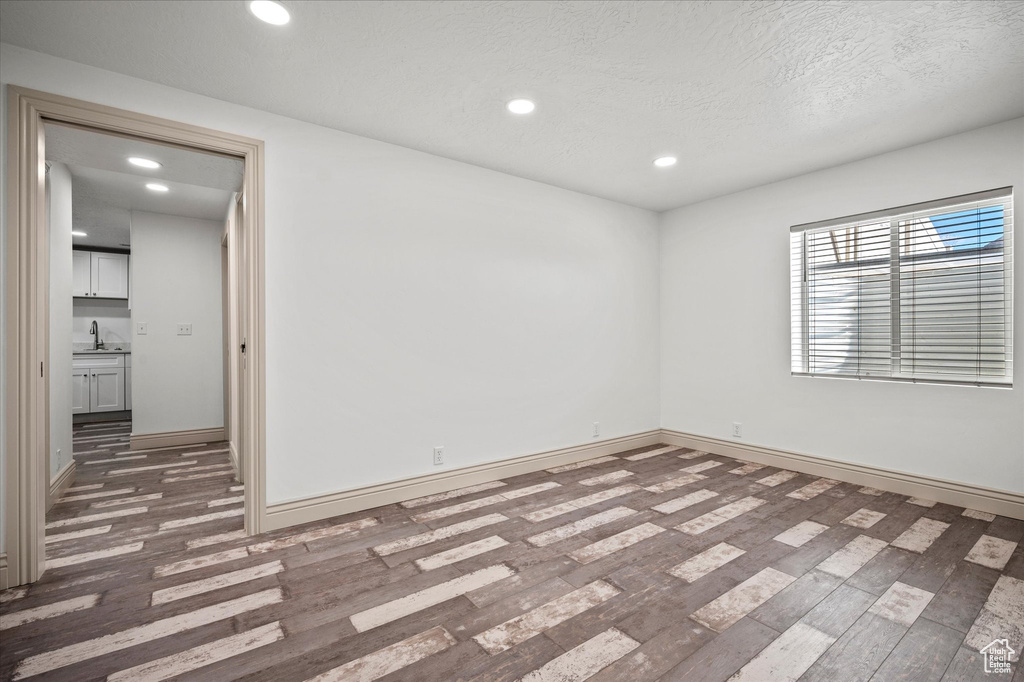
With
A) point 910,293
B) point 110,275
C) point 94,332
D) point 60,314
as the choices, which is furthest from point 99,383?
point 910,293

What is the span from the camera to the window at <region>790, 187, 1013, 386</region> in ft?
10.3

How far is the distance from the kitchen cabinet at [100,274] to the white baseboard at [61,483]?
13.7 ft

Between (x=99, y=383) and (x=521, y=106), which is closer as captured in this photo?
(x=521, y=106)

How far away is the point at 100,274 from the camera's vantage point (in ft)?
22.7

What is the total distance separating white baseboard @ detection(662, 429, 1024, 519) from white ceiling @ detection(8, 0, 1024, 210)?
2.40 m

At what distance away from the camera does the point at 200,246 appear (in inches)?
210

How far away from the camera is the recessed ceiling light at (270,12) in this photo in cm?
193

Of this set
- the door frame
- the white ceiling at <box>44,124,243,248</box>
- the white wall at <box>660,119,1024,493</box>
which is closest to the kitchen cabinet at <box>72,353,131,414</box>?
the white ceiling at <box>44,124,243,248</box>

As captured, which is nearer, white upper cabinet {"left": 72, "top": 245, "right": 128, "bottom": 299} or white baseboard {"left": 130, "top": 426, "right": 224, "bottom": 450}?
white baseboard {"left": 130, "top": 426, "right": 224, "bottom": 450}

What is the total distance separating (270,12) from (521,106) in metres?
1.35

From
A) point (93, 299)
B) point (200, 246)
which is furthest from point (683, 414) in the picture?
point (93, 299)

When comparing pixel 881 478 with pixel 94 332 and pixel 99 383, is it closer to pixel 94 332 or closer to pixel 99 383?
pixel 99 383

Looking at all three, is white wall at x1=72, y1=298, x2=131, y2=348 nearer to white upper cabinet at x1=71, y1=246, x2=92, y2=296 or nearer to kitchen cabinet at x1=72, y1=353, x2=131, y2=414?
white upper cabinet at x1=71, y1=246, x2=92, y2=296

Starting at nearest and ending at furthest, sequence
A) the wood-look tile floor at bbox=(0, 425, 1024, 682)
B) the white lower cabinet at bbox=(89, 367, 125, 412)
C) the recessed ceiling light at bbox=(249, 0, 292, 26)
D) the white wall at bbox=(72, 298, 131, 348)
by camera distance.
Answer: the wood-look tile floor at bbox=(0, 425, 1024, 682) < the recessed ceiling light at bbox=(249, 0, 292, 26) < the white lower cabinet at bbox=(89, 367, 125, 412) < the white wall at bbox=(72, 298, 131, 348)
